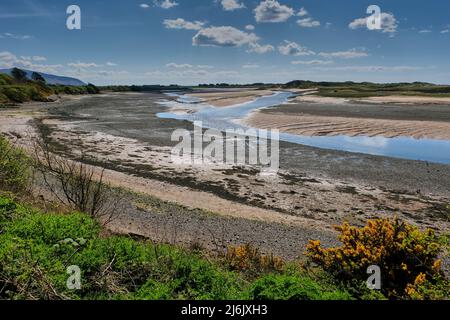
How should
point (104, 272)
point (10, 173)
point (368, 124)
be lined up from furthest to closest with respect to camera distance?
point (368, 124), point (10, 173), point (104, 272)

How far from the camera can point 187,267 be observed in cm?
620

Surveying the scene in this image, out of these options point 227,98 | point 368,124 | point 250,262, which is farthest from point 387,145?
point 227,98

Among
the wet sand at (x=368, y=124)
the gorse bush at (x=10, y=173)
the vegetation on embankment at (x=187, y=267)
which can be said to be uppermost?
the wet sand at (x=368, y=124)

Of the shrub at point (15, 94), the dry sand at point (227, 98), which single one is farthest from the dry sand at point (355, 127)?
the shrub at point (15, 94)

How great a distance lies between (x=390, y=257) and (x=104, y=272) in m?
5.53

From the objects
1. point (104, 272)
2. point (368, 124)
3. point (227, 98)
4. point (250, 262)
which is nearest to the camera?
point (104, 272)

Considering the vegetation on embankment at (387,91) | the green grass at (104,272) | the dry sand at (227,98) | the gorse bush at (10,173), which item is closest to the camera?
the green grass at (104,272)

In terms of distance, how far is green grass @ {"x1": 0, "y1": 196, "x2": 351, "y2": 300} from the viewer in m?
5.14

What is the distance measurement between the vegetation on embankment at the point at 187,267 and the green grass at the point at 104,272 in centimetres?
2

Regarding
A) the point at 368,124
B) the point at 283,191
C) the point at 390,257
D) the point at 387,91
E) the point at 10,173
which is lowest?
the point at 283,191

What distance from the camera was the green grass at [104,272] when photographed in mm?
5137

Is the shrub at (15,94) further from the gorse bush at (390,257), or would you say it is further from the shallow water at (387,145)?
the gorse bush at (390,257)

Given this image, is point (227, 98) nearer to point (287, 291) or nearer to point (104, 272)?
point (104, 272)
